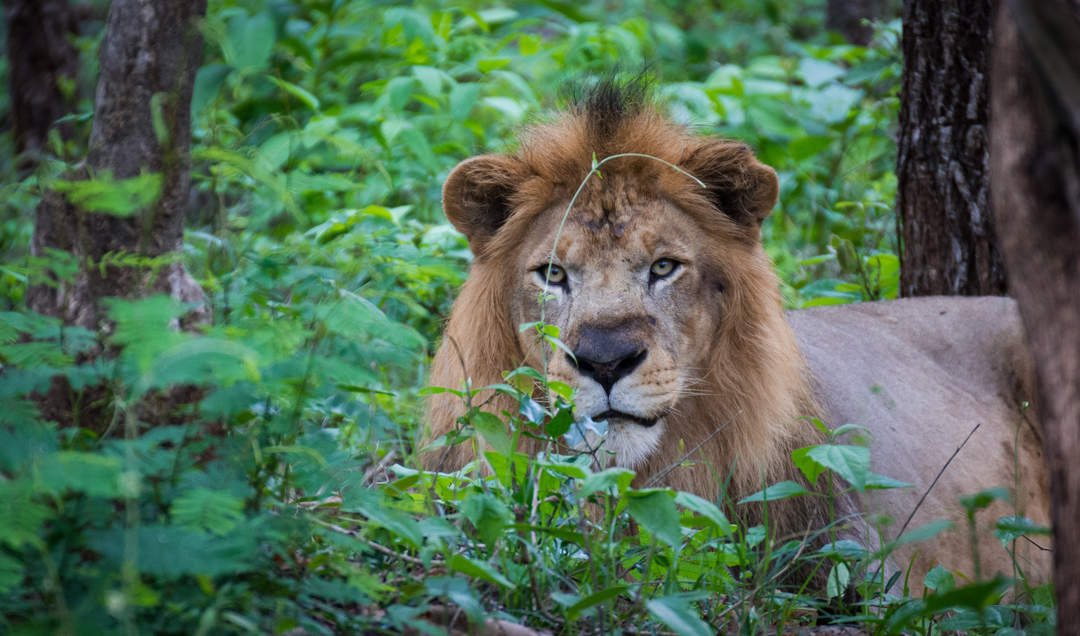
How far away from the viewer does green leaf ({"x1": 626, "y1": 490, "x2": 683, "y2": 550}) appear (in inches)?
88.7

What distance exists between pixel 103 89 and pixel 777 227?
19.2 ft

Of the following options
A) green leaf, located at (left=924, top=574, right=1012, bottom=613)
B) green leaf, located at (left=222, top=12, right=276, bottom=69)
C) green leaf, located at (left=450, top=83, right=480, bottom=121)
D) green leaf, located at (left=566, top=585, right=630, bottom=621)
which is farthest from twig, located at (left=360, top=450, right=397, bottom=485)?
green leaf, located at (left=222, top=12, right=276, bottom=69)

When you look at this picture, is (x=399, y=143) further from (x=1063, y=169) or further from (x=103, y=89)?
(x=1063, y=169)

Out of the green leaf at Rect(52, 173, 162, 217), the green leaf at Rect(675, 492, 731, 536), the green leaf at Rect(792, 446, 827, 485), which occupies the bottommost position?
the green leaf at Rect(792, 446, 827, 485)

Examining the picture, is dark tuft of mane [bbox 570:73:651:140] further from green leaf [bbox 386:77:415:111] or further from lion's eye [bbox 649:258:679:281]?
Answer: green leaf [bbox 386:77:415:111]

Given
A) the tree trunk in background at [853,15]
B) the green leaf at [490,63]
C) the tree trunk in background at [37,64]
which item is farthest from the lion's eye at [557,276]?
the tree trunk in background at [853,15]

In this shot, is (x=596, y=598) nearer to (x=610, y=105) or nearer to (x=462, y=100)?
Result: (x=610, y=105)

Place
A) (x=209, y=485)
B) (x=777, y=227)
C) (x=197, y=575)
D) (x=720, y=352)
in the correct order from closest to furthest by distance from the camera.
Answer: (x=197, y=575) < (x=209, y=485) < (x=720, y=352) < (x=777, y=227)

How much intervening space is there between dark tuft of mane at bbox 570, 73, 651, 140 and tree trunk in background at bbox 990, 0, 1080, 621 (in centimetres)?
213

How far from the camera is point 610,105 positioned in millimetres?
3902

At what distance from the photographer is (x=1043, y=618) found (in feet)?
8.76

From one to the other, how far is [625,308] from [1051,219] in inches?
71.8

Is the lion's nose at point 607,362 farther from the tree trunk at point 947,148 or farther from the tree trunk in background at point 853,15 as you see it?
the tree trunk in background at point 853,15

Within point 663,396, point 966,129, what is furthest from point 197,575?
point 966,129
